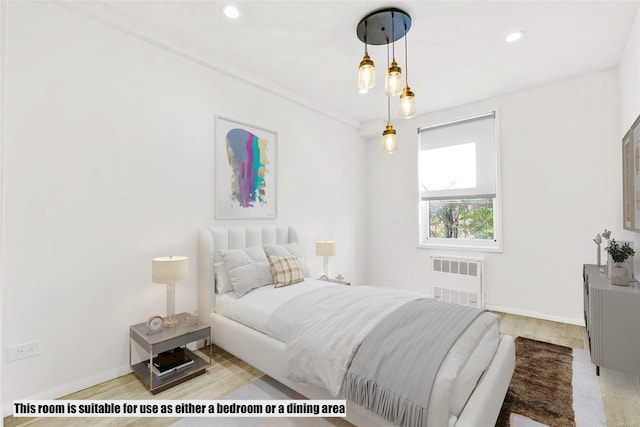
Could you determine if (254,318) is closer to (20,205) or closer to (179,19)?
(20,205)

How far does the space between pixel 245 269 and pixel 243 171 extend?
1130mm

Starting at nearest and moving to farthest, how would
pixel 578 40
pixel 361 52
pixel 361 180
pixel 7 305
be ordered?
pixel 7 305
pixel 578 40
pixel 361 52
pixel 361 180

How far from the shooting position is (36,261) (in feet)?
6.58

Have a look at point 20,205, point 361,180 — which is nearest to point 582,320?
point 361,180

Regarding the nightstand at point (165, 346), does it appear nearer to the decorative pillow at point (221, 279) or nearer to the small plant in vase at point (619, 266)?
the decorative pillow at point (221, 279)

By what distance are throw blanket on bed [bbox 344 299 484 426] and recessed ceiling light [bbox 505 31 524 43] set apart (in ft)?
8.09

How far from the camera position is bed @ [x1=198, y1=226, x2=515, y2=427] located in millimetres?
1411

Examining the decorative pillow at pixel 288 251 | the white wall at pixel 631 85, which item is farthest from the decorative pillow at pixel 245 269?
the white wall at pixel 631 85

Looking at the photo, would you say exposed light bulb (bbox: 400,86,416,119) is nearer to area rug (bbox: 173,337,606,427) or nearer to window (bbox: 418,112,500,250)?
area rug (bbox: 173,337,606,427)

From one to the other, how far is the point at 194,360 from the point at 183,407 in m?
0.52

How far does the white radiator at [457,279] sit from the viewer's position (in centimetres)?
395

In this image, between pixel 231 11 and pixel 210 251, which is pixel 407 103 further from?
pixel 210 251

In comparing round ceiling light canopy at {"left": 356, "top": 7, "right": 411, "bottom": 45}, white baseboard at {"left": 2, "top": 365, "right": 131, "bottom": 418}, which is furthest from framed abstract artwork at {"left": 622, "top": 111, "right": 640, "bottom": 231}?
white baseboard at {"left": 2, "top": 365, "right": 131, "bottom": 418}

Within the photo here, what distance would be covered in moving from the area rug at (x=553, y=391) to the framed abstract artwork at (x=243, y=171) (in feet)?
9.20
